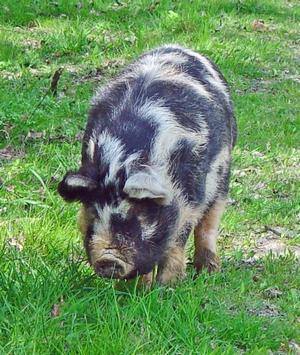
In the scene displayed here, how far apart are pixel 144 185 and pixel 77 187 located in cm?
37

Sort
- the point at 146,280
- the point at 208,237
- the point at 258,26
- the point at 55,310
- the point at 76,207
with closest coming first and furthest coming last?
the point at 55,310
the point at 146,280
the point at 208,237
the point at 76,207
the point at 258,26

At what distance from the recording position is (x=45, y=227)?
18.0 feet

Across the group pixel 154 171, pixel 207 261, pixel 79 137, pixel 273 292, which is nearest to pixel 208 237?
pixel 207 261

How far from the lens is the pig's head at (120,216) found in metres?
4.43

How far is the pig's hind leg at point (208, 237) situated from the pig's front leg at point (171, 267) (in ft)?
1.88

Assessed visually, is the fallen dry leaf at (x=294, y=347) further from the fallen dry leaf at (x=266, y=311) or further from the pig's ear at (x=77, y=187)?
the pig's ear at (x=77, y=187)

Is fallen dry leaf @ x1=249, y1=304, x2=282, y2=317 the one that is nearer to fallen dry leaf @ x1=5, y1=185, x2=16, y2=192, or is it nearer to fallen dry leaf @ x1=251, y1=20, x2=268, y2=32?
fallen dry leaf @ x1=5, y1=185, x2=16, y2=192

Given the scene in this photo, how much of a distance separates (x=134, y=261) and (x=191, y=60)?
1827 millimetres

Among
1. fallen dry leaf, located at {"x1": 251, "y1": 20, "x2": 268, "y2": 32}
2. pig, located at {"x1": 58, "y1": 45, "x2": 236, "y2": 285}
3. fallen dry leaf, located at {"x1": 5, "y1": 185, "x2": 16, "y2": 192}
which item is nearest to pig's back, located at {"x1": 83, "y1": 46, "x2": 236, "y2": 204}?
pig, located at {"x1": 58, "y1": 45, "x2": 236, "y2": 285}

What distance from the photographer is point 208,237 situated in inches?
224

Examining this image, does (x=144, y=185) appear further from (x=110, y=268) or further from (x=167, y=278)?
(x=167, y=278)

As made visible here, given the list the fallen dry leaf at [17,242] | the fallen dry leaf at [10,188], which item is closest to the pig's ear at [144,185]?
the fallen dry leaf at [17,242]

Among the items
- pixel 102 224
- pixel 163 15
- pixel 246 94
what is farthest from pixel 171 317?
pixel 163 15

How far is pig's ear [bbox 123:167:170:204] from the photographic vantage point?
4414mm
